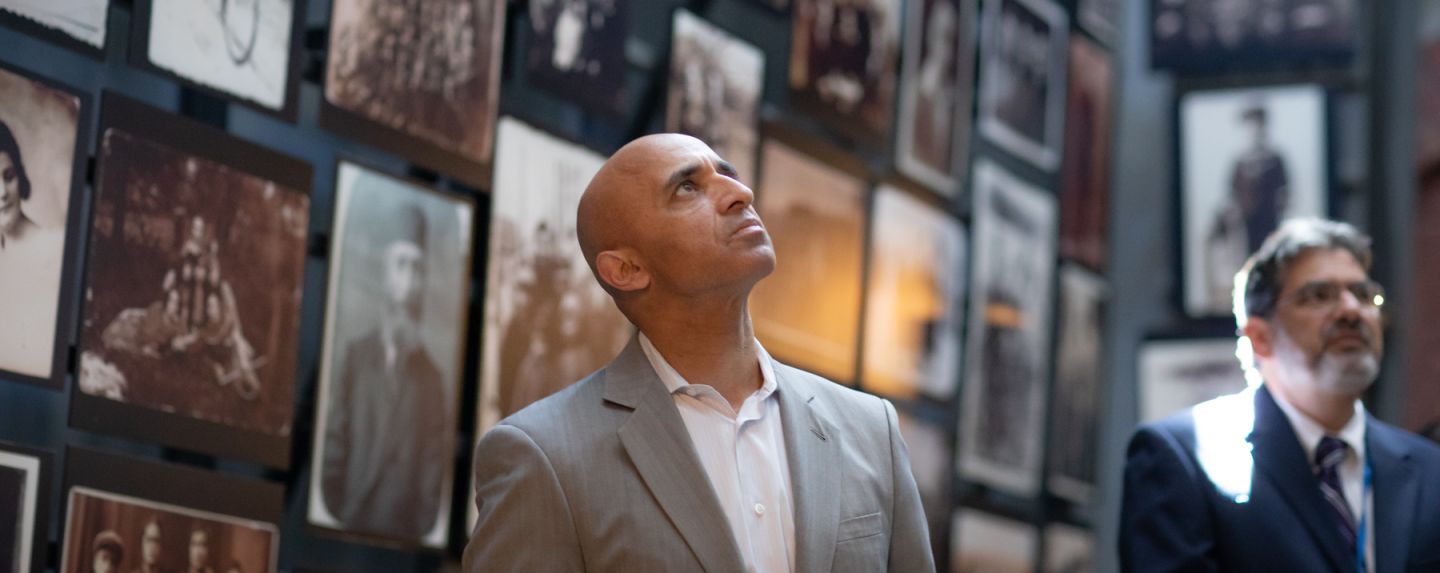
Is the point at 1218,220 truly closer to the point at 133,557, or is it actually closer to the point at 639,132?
the point at 639,132

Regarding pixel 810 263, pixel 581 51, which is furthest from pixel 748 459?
pixel 810 263

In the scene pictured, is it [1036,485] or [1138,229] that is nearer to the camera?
[1036,485]

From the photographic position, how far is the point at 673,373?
174 inches

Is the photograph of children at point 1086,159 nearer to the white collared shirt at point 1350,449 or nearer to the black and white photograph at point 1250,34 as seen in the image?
the black and white photograph at point 1250,34

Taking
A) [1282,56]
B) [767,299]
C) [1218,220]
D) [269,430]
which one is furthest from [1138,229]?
[269,430]

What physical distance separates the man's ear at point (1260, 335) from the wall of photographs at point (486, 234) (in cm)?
203

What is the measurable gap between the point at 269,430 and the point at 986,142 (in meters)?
4.88

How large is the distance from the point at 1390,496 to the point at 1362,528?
0.14m

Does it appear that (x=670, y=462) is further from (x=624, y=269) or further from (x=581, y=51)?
(x=581, y=51)

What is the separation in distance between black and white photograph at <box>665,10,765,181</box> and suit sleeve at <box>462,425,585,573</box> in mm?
Answer: 2998

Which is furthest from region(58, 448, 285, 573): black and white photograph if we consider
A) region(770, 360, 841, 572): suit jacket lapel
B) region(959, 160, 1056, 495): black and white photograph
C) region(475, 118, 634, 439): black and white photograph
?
region(959, 160, 1056, 495): black and white photograph

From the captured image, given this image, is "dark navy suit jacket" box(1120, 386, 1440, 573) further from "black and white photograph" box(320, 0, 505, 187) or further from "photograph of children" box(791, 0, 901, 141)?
"photograph of children" box(791, 0, 901, 141)

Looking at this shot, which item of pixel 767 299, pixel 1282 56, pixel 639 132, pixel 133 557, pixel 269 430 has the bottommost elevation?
pixel 133 557

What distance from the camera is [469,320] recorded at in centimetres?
629
